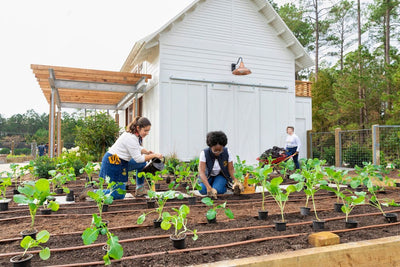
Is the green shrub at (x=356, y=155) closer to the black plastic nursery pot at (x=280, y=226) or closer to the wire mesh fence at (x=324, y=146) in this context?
the wire mesh fence at (x=324, y=146)

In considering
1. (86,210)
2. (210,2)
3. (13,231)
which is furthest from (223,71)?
(13,231)

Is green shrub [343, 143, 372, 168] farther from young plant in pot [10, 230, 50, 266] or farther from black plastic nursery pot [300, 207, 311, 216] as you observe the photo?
young plant in pot [10, 230, 50, 266]

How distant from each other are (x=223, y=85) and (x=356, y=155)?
5371mm

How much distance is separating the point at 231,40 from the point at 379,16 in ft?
40.7

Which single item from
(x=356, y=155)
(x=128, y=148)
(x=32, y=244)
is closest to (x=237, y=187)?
(x=128, y=148)

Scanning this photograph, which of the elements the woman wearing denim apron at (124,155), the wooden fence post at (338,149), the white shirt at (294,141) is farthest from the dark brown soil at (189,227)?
the wooden fence post at (338,149)

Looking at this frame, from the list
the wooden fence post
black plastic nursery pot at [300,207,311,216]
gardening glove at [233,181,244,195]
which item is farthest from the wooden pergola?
black plastic nursery pot at [300,207,311,216]

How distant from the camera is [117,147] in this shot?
390 centimetres

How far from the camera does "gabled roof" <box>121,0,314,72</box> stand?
29.3 ft

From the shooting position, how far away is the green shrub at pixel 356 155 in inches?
398

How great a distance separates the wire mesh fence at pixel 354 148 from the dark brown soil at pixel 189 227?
7772mm

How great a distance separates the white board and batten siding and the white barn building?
0.03 metres

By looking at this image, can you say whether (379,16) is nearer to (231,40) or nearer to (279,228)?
(231,40)

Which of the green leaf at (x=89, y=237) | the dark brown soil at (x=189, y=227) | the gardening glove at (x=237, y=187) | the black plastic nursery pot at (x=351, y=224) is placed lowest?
the dark brown soil at (x=189, y=227)
